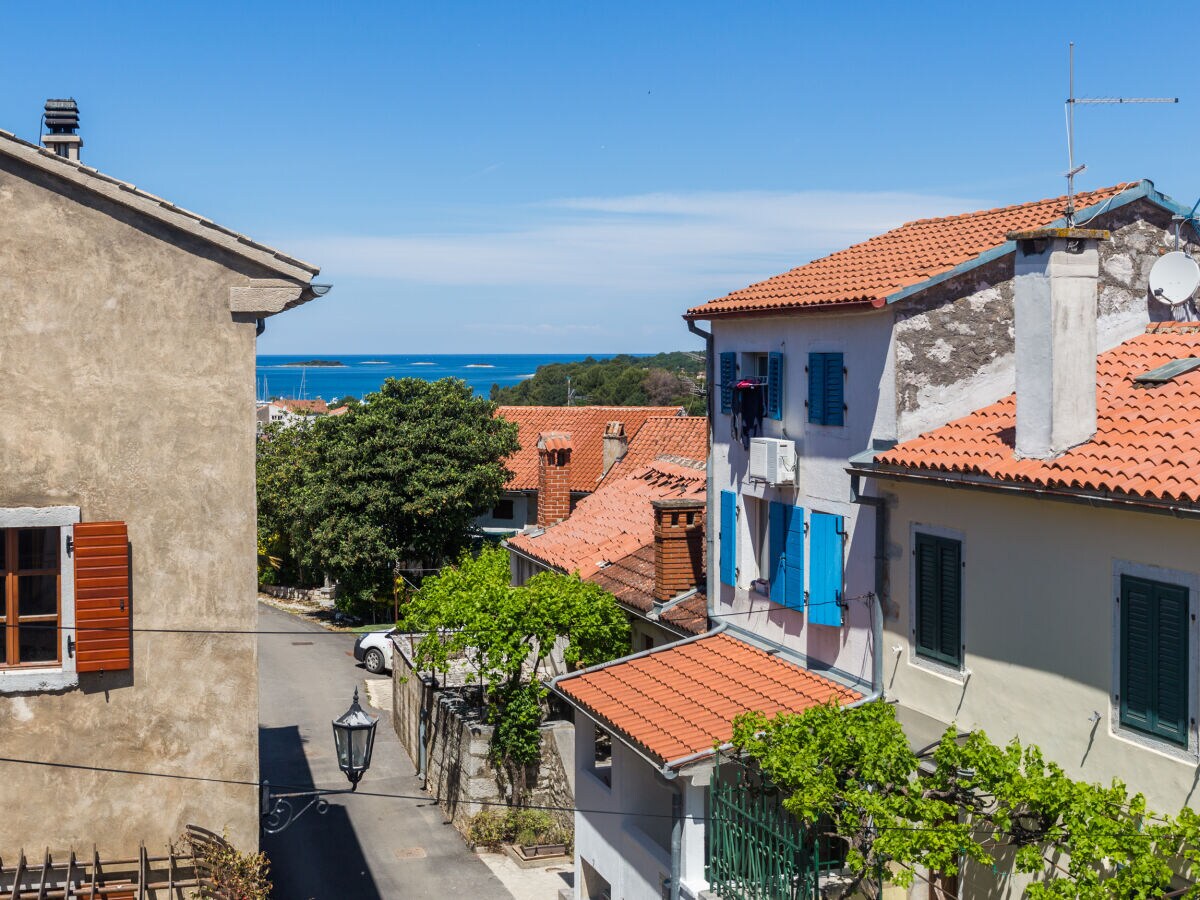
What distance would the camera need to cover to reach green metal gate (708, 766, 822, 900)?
567 inches

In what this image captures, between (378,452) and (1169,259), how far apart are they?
32.2 m

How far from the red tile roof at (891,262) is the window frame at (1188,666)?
16.9ft

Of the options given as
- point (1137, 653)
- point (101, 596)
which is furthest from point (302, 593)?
point (1137, 653)

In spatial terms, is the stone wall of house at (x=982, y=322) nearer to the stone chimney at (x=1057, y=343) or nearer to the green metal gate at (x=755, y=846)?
the stone chimney at (x=1057, y=343)

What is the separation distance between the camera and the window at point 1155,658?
10.9 meters

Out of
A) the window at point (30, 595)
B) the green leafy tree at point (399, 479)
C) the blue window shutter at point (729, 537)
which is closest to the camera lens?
the window at point (30, 595)

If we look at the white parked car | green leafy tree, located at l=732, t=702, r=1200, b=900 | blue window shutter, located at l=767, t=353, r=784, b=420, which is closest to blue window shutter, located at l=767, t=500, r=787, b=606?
blue window shutter, located at l=767, t=353, r=784, b=420

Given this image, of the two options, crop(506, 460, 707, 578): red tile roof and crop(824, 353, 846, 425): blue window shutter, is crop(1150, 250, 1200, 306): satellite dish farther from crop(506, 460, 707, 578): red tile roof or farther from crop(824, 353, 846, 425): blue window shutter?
crop(506, 460, 707, 578): red tile roof

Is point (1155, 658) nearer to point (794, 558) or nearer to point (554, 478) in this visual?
point (794, 558)

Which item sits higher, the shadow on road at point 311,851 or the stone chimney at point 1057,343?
the stone chimney at point 1057,343

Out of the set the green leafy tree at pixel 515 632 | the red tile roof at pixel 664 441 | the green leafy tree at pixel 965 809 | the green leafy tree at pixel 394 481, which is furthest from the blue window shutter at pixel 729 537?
the green leafy tree at pixel 394 481

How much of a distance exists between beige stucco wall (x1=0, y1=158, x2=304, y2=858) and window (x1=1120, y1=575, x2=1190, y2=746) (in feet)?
26.9

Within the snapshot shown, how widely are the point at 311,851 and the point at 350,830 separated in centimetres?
156

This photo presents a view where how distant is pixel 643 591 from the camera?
2402 centimetres
